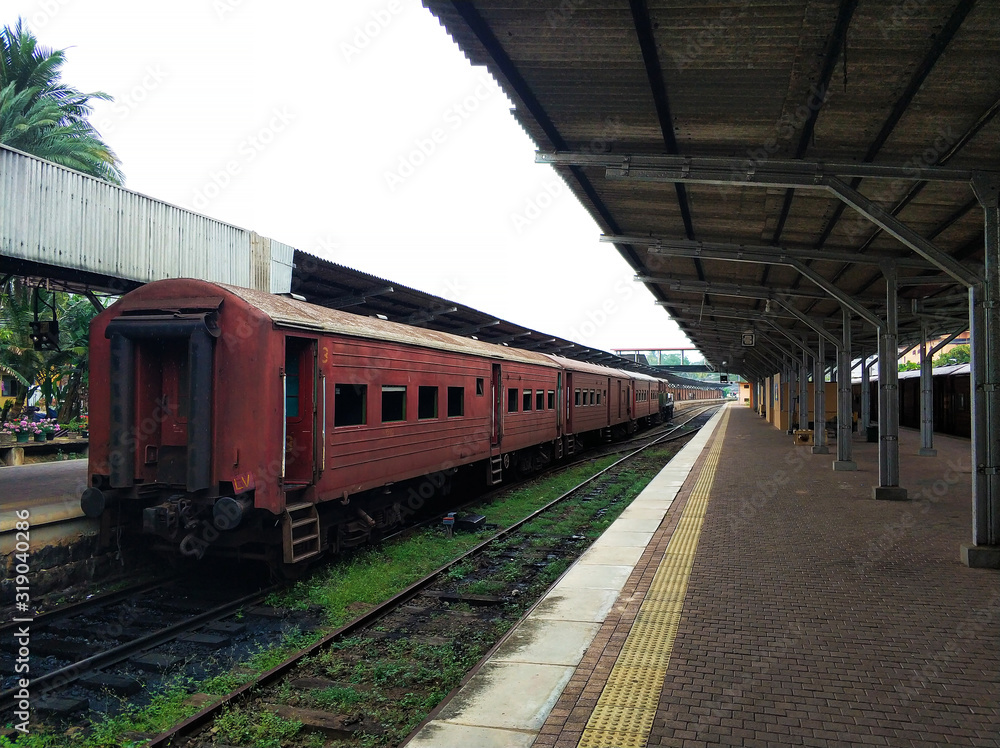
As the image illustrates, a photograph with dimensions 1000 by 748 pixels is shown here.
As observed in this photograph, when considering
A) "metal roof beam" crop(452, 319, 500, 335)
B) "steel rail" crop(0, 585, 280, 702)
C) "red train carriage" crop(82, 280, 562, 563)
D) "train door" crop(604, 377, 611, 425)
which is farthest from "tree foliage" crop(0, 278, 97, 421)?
"train door" crop(604, 377, 611, 425)

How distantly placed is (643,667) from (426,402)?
6.21m

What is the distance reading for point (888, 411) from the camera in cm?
1146

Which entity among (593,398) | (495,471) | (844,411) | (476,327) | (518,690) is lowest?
(518,690)

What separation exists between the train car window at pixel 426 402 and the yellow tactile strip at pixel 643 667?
407 centimetres

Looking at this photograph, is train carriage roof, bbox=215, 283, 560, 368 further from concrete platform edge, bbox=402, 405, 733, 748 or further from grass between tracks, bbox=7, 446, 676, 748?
concrete platform edge, bbox=402, 405, 733, 748

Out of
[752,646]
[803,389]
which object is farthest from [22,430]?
[803,389]

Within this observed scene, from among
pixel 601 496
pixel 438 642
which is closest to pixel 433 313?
pixel 601 496

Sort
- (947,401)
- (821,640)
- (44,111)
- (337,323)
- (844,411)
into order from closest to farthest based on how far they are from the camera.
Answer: (821,640) → (337,323) → (844,411) → (44,111) → (947,401)

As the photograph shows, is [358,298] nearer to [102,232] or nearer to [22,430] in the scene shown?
[102,232]

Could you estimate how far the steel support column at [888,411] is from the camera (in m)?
11.5

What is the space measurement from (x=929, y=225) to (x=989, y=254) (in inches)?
96.2

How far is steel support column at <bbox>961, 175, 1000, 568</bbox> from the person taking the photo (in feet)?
24.3

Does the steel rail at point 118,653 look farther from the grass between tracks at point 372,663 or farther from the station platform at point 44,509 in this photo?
the station platform at point 44,509

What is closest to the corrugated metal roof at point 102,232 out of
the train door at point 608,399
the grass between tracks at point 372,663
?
the grass between tracks at point 372,663
